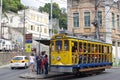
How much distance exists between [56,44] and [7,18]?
60.8 m

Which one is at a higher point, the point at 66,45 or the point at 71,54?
the point at 66,45

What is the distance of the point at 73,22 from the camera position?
163ft

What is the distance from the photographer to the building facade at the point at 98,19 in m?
47.5

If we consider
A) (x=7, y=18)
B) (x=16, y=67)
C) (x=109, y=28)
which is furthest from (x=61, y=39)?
(x=7, y=18)

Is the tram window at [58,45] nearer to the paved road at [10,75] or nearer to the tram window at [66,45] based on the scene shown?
the tram window at [66,45]

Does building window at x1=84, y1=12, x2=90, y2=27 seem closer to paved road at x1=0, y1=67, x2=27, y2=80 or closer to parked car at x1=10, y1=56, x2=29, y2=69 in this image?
parked car at x1=10, y1=56, x2=29, y2=69

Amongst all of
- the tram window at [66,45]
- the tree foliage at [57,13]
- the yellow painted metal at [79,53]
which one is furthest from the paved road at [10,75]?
the tree foliage at [57,13]

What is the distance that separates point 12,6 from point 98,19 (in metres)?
48.3

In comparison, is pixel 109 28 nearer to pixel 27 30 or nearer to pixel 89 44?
pixel 89 44

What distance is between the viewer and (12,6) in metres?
92.1

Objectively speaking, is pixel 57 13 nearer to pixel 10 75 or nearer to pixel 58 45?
pixel 10 75

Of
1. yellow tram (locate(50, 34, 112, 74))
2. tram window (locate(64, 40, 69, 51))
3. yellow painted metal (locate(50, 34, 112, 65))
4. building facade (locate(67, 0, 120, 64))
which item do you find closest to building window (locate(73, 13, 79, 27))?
building facade (locate(67, 0, 120, 64))

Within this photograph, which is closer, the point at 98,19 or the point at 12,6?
the point at 98,19

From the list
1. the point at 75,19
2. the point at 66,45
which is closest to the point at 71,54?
the point at 66,45
